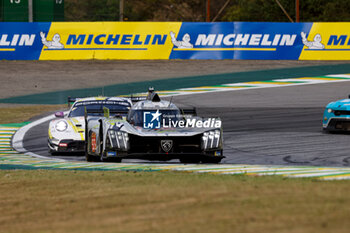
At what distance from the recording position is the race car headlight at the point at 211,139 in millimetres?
12297

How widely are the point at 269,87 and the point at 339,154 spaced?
14284 mm

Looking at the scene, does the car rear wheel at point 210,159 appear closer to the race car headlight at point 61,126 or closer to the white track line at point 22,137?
the white track line at point 22,137

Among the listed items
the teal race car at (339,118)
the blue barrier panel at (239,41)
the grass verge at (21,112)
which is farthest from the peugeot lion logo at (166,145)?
the blue barrier panel at (239,41)

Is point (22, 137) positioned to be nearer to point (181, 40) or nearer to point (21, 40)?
point (21, 40)

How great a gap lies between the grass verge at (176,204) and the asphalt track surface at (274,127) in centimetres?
454

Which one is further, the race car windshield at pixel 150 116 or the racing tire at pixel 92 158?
the racing tire at pixel 92 158

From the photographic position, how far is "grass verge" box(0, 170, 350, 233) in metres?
6.36

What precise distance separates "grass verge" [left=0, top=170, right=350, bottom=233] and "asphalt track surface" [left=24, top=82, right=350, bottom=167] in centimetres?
454

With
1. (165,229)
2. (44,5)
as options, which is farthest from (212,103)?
(165,229)

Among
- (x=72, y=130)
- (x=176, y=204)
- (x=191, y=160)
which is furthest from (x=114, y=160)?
(x=176, y=204)

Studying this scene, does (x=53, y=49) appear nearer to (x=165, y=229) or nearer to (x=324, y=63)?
(x=324, y=63)

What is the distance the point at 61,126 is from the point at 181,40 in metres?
17.4

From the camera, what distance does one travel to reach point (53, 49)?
3234 cm

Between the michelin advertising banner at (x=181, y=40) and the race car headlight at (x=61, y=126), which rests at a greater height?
the michelin advertising banner at (x=181, y=40)
